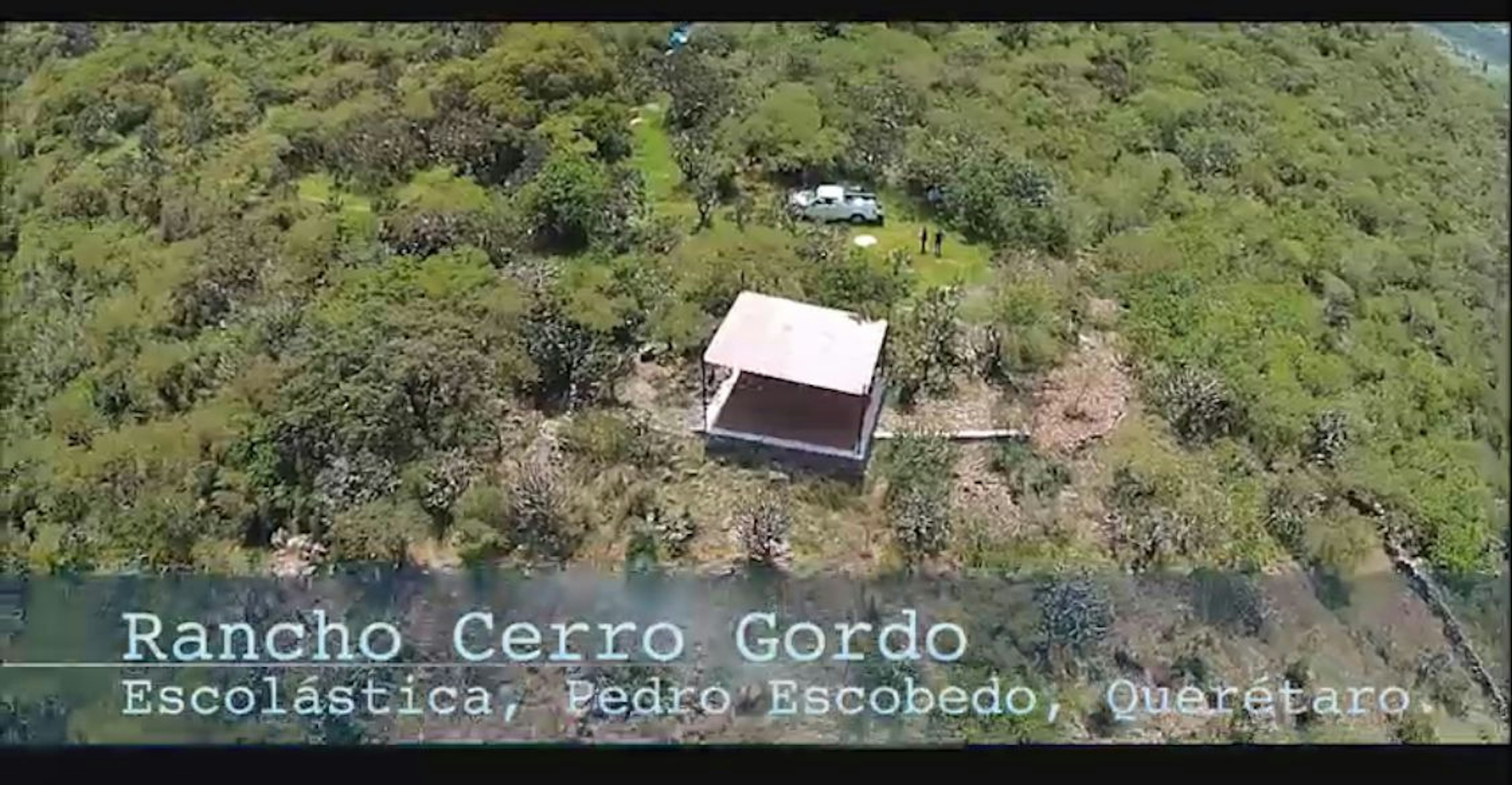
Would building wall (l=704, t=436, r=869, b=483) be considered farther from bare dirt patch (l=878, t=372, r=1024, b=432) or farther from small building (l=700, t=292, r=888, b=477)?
bare dirt patch (l=878, t=372, r=1024, b=432)

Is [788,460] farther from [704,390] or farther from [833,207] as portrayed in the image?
[833,207]

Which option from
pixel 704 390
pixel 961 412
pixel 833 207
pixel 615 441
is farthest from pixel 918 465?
pixel 833 207

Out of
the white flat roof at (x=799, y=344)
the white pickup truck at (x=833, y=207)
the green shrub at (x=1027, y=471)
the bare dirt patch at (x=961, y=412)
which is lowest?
the green shrub at (x=1027, y=471)

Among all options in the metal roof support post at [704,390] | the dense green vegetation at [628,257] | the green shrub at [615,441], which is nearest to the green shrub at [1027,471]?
the dense green vegetation at [628,257]

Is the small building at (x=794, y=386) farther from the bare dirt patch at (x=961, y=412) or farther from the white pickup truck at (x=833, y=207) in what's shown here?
the white pickup truck at (x=833, y=207)

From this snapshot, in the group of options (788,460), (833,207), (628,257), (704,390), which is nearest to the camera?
(788,460)

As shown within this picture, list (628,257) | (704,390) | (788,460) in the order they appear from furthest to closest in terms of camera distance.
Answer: (628,257), (704,390), (788,460)

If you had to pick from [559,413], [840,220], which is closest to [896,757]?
[559,413]
